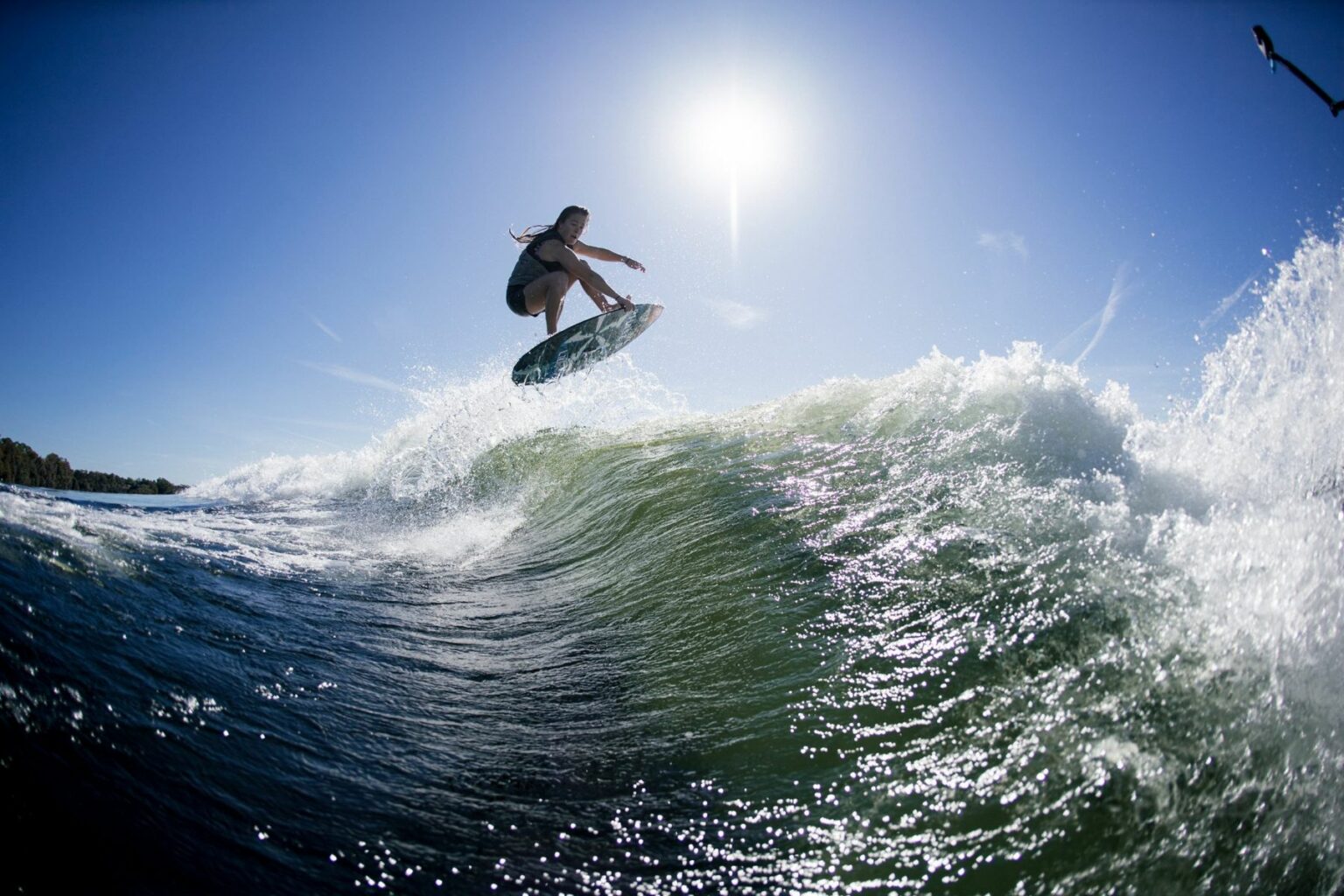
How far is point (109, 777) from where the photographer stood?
1991mm

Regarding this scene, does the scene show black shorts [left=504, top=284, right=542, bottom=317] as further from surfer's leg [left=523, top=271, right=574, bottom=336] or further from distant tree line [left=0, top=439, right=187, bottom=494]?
distant tree line [left=0, top=439, right=187, bottom=494]

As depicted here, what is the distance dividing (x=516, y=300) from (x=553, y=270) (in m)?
0.74

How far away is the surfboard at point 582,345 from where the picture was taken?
31.3 feet

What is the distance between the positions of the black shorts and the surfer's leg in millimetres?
65

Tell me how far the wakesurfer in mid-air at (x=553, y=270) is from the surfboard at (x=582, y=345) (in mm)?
238

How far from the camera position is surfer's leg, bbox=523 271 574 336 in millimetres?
9172

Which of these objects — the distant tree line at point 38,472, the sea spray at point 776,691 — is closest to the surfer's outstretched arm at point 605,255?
the sea spray at point 776,691

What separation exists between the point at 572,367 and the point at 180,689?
26.0ft

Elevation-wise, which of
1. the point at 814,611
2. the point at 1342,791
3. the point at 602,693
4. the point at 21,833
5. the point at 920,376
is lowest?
the point at 21,833

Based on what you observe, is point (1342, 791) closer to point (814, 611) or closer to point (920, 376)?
point (814, 611)

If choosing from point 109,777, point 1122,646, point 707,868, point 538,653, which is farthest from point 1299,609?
point 109,777

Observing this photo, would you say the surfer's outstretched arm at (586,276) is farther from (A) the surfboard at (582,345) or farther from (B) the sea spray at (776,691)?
(B) the sea spray at (776,691)

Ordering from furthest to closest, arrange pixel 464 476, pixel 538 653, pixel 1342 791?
pixel 464 476
pixel 538 653
pixel 1342 791

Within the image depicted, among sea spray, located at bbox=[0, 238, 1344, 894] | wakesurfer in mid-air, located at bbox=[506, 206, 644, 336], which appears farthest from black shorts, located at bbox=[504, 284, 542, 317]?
sea spray, located at bbox=[0, 238, 1344, 894]
